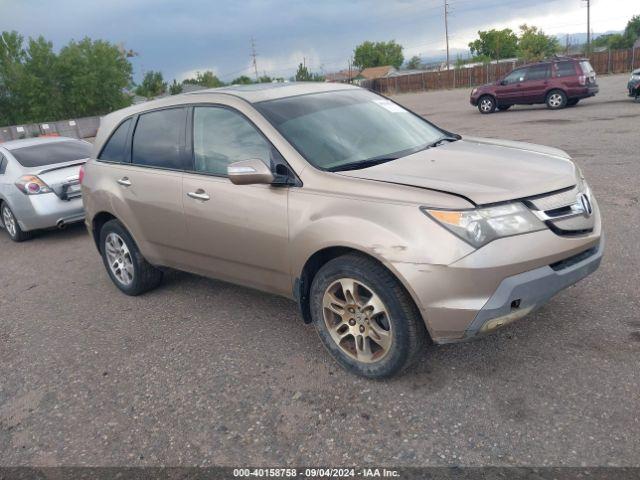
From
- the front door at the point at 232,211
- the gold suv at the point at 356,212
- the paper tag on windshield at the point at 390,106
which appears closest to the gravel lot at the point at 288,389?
the gold suv at the point at 356,212

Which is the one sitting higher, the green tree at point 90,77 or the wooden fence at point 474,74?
the green tree at point 90,77

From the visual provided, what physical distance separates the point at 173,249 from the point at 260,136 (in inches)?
51.1

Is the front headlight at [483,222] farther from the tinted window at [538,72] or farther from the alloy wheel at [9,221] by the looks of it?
the tinted window at [538,72]

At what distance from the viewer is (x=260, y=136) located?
366cm

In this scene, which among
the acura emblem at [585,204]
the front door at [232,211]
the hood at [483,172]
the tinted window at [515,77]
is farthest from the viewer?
the tinted window at [515,77]

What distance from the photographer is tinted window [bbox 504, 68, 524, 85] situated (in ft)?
65.0

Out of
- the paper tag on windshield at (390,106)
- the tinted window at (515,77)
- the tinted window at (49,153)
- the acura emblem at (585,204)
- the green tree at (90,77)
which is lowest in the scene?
the acura emblem at (585,204)

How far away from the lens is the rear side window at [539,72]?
1927cm

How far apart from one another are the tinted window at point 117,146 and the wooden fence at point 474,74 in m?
37.4

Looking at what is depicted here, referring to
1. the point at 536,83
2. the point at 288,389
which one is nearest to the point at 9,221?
the point at 288,389

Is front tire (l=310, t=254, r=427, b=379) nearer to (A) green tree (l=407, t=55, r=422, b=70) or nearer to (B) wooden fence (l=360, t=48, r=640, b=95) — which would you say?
(B) wooden fence (l=360, t=48, r=640, b=95)

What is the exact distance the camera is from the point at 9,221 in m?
8.10

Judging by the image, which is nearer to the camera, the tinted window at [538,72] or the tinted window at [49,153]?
the tinted window at [49,153]

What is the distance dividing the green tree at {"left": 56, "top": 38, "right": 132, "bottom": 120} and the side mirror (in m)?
53.4
